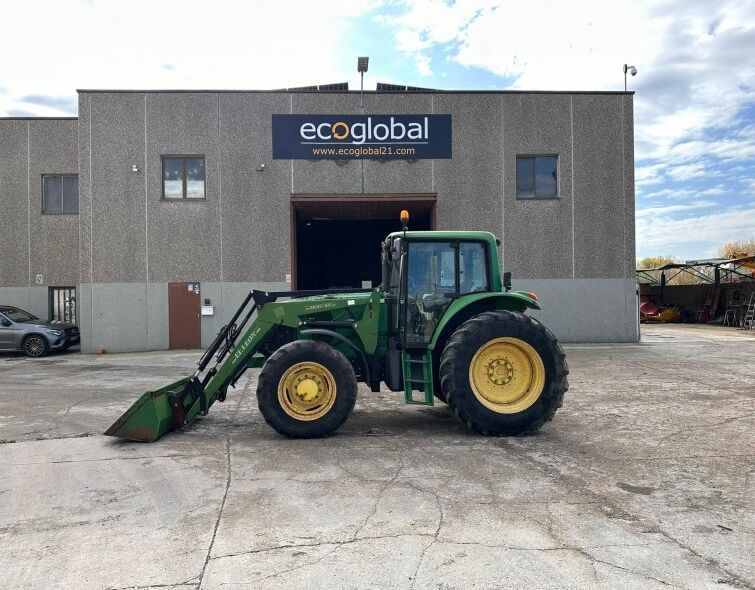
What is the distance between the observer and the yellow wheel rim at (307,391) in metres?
6.15

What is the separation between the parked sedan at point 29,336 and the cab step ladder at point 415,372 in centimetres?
1362

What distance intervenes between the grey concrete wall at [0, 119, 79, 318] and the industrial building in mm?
2786

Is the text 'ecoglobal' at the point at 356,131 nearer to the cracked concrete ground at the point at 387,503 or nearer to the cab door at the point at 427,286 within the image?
the cracked concrete ground at the point at 387,503

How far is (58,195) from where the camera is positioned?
1914 cm

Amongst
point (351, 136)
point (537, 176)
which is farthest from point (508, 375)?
point (537, 176)

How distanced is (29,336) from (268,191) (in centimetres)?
785

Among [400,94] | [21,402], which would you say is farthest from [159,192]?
[21,402]

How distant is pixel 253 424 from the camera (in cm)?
712

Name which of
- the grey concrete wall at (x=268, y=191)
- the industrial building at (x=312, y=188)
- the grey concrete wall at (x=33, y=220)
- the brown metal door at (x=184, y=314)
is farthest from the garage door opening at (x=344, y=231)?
the grey concrete wall at (x=33, y=220)

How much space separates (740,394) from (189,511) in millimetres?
8506

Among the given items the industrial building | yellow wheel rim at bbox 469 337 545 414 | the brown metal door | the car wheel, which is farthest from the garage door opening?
yellow wheel rim at bbox 469 337 545 414

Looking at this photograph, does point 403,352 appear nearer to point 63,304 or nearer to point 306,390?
point 306,390

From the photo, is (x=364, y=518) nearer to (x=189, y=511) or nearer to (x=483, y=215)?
(x=189, y=511)

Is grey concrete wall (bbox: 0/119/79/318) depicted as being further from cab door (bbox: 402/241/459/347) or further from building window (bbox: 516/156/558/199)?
cab door (bbox: 402/241/459/347)
